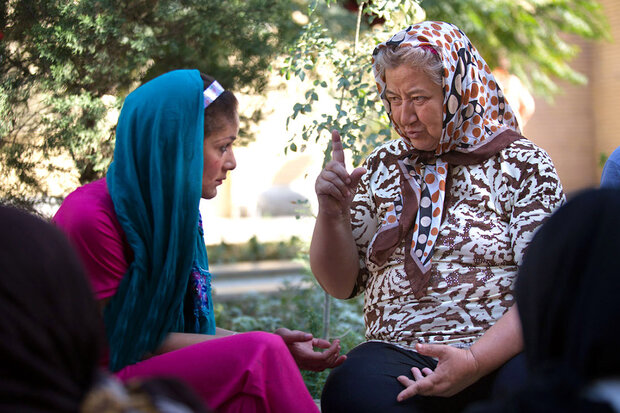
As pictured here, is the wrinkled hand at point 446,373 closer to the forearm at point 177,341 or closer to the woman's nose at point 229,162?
the forearm at point 177,341

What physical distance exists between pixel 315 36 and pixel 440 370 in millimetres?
2100

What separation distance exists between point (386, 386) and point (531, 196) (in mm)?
858

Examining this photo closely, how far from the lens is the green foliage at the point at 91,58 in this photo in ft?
11.0

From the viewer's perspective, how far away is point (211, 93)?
2523 millimetres

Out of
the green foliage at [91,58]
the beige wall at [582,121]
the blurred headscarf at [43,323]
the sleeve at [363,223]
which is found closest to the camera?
the blurred headscarf at [43,323]

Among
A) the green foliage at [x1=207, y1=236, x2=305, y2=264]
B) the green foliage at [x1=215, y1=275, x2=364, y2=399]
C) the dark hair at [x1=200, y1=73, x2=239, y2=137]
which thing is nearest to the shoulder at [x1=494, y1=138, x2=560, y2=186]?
the dark hair at [x1=200, y1=73, x2=239, y2=137]

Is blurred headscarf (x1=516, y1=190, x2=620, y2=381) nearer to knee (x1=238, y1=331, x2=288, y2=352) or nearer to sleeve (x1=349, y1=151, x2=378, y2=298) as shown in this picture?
knee (x1=238, y1=331, x2=288, y2=352)

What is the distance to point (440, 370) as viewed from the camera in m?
2.39

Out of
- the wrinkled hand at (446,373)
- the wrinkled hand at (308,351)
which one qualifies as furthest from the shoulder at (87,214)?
the wrinkled hand at (446,373)

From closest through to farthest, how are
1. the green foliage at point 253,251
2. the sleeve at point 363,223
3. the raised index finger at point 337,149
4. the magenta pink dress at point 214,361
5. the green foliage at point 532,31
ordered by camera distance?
the magenta pink dress at point 214,361
the raised index finger at point 337,149
the sleeve at point 363,223
the green foliage at point 532,31
the green foliage at point 253,251

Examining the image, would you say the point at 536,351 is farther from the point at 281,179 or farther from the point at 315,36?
the point at 281,179

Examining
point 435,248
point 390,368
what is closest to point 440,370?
point 390,368

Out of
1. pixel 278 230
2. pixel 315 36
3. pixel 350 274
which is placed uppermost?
pixel 315 36

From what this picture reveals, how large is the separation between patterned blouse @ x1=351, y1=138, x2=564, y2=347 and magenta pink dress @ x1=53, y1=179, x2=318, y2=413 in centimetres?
59
